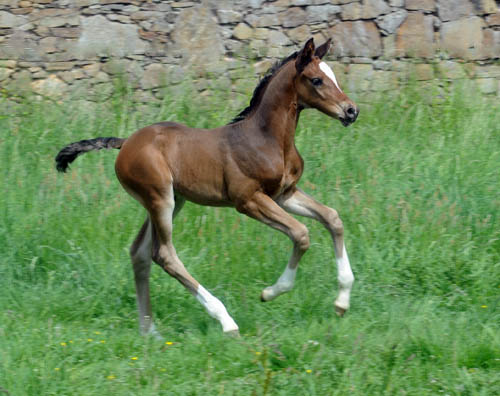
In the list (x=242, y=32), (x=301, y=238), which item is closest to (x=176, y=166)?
(x=301, y=238)

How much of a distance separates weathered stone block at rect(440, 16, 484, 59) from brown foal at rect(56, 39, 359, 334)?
5.09 metres

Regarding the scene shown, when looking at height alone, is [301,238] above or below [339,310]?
above

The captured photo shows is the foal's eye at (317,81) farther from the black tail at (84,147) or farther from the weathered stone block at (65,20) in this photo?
the weathered stone block at (65,20)

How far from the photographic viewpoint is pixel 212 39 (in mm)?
10250

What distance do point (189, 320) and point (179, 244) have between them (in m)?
1.20

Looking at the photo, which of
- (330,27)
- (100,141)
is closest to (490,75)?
(330,27)

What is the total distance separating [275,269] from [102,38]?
5.12 m

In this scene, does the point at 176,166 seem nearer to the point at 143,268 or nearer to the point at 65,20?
the point at 143,268

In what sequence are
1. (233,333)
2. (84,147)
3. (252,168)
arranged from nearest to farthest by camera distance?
(233,333) → (252,168) → (84,147)

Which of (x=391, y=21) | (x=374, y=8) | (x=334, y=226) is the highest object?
(x=334, y=226)

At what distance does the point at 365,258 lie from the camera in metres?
6.54

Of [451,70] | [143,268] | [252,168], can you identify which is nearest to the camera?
[252,168]

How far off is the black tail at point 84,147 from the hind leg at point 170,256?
665 millimetres

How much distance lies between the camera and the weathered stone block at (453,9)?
10.2 metres
